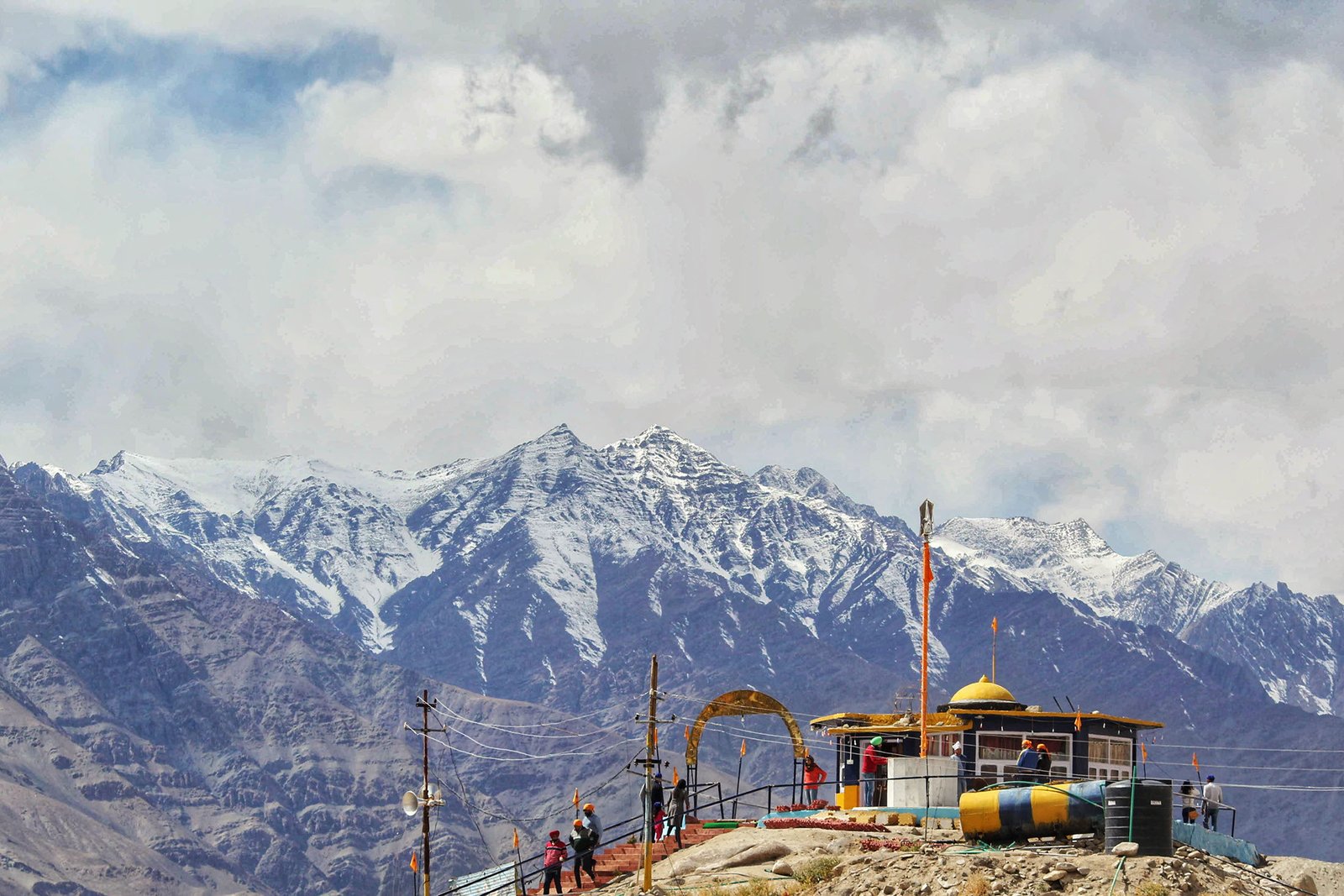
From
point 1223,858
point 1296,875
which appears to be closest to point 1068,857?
point 1223,858

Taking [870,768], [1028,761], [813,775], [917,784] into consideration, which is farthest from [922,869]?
[813,775]

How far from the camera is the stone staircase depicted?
56.5 metres

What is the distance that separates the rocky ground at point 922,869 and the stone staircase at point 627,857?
4.06 feet

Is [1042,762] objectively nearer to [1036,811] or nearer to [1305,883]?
[1036,811]

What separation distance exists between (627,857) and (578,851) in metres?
4.47

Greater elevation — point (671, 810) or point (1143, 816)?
point (1143, 816)

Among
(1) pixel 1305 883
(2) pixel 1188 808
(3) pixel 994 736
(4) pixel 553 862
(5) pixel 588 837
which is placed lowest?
(1) pixel 1305 883

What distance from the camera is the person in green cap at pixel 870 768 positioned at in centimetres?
6225

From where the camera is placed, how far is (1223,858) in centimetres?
5106

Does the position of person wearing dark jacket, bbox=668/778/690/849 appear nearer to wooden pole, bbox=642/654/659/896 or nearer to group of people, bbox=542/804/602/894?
group of people, bbox=542/804/602/894

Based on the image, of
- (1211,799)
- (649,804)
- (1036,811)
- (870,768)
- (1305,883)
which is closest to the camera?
(1036,811)

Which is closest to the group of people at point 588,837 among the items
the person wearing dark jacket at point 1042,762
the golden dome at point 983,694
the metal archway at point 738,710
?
the person wearing dark jacket at point 1042,762

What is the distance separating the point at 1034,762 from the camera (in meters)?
53.6

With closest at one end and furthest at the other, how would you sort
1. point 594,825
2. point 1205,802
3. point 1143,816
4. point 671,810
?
point 1143,816
point 594,825
point 1205,802
point 671,810
